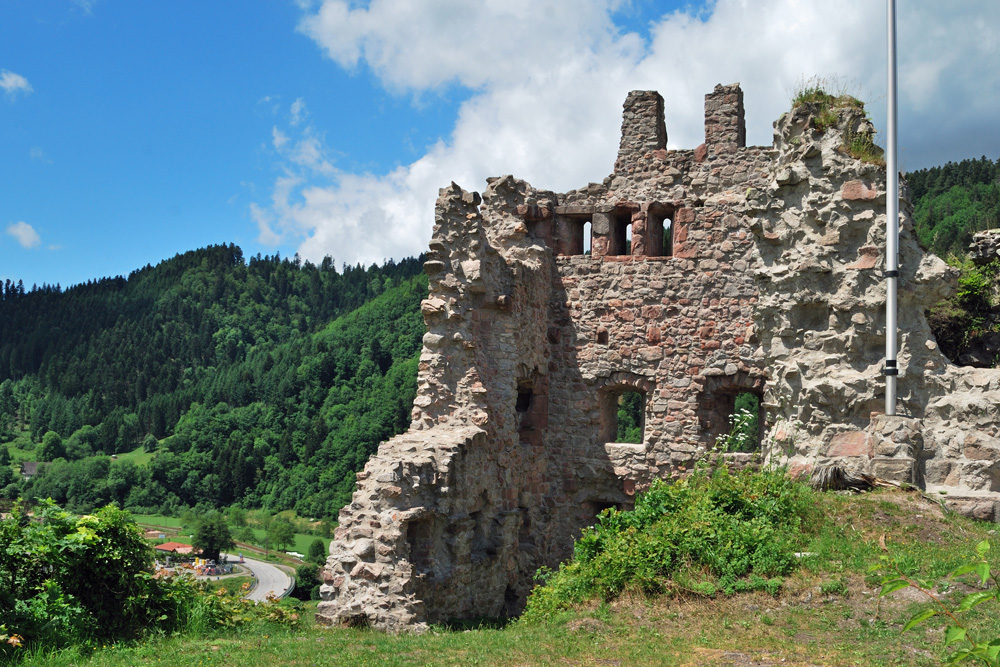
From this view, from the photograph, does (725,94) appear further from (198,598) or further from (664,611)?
(198,598)

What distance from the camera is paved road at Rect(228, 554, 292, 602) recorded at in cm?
5738

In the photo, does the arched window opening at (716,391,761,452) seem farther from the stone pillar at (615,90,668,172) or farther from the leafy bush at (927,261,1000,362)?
the stone pillar at (615,90,668,172)

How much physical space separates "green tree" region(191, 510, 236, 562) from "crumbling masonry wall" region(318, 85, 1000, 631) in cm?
4663

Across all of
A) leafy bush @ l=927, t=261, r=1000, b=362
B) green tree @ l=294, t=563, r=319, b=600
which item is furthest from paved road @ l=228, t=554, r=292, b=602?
leafy bush @ l=927, t=261, r=1000, b=362

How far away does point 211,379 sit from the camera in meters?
94.6

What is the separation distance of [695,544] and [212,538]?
5574cm

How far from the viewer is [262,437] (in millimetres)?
76125

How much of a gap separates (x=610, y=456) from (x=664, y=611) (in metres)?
6.01

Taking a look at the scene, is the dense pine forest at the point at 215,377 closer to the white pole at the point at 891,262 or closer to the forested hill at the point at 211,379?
the forested hill at the point at 211,379

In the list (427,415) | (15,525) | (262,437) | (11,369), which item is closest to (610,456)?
(427,415)

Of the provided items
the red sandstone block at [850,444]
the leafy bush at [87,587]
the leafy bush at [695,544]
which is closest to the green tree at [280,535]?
the leafy bush at [87,587]

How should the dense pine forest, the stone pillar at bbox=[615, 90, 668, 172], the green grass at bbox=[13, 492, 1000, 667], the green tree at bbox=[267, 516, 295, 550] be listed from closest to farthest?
the green grass at bbox=[13, 492, 1000, 667] → the stone pillar at bbox=[615, 90, 668, 172] → the green tree at bbox=[267, 516, 295, 550] → the dense pine forest

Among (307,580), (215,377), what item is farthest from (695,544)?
(215,377)

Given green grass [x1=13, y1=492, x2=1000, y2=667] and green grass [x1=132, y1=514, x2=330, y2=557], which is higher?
green grass [x1=13, y1=492, x2=1000, y2=667]
